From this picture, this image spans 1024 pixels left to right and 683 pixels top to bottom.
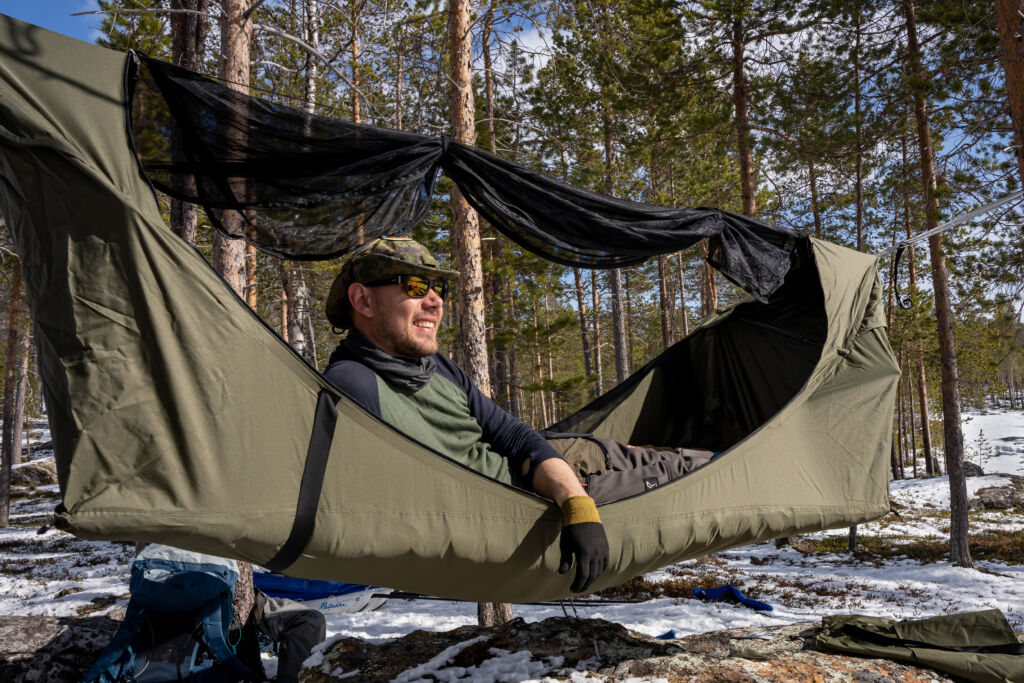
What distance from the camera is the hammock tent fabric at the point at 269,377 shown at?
1502 mm

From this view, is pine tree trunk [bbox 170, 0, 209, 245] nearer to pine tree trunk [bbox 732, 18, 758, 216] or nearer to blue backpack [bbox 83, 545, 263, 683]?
blue backpack [bbox 83, 545, 263, 683]

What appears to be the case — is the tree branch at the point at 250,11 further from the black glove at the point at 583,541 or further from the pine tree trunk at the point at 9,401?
the pine tree trunk at the point at 9,401

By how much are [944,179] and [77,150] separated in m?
10.0

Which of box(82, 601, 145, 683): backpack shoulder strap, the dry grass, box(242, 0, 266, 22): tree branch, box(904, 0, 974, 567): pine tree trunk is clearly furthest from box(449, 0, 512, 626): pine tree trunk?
the dry grass

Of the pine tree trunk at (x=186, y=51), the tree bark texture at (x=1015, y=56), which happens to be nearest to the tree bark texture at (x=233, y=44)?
the pine tree trunk at (x=186, y=51)

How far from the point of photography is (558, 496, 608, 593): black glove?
192 centimetres

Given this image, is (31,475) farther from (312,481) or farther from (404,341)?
(312,481)

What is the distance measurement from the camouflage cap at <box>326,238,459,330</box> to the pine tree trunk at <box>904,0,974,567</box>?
7.67m

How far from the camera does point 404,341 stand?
217 cm

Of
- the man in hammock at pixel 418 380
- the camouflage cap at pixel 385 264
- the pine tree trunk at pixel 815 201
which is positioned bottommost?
the man in hammock at pixel 418 380

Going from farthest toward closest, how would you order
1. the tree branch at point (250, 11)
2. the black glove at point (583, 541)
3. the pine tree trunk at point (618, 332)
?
the pine tree trunk at point (618, 332) < the tree branch at point (250, 11) < the black glove at point (583, 541)

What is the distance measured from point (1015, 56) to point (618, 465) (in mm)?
4504

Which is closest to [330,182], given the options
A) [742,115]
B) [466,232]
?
[466,232]

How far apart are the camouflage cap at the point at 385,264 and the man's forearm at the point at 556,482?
0.78m
